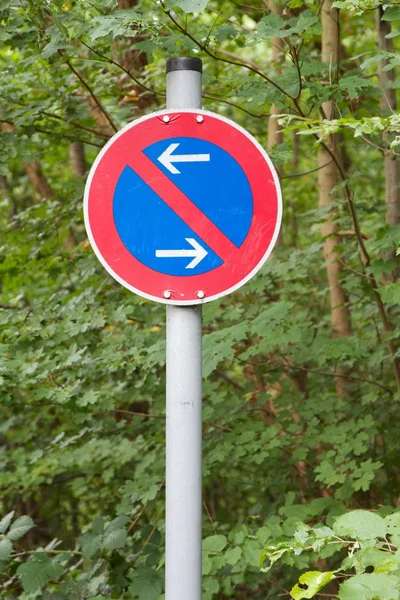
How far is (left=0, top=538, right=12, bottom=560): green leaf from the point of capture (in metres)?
3.65

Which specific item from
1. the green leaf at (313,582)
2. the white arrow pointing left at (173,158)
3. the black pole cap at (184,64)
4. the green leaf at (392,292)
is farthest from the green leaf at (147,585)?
the black pole cap at (184,64)

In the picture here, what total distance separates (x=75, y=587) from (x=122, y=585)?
25 centimetres

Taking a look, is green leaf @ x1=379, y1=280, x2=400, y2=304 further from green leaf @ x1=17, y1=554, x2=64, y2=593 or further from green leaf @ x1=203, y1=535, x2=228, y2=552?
green leaf @ x1=17, y1=554, x2=64, y2=593

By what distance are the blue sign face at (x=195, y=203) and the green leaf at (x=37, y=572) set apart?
90.9 inches

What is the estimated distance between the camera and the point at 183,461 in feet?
6.17

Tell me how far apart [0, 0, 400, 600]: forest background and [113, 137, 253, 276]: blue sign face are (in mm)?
Answer: 446

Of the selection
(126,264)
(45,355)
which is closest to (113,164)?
(126,264)

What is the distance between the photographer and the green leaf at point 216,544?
3.40 m

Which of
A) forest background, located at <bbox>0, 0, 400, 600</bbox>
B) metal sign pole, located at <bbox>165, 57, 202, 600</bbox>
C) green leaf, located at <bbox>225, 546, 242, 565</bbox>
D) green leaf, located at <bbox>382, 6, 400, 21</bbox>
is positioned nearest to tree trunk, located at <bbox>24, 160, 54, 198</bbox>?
forest background, located at <bbox>0, 0, 400, 600</bbox>

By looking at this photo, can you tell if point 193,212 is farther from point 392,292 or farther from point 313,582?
point 392,292

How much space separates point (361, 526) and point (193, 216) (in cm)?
86

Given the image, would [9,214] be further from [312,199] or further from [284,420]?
[284,420]

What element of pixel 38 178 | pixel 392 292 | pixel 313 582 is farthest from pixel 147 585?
pixel 38 178

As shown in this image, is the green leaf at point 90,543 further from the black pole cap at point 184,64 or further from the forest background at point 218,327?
the black pole cap at point 184,64
